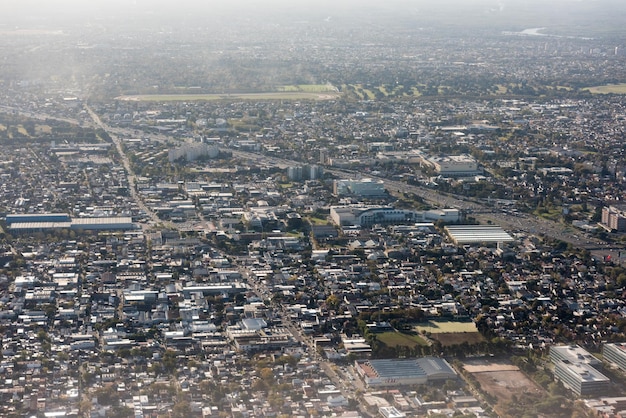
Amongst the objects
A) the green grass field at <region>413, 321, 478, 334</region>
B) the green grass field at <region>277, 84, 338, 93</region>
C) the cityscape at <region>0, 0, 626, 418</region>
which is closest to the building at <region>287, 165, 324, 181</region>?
the cityscape at <region>0, 0, 626, 418</region>

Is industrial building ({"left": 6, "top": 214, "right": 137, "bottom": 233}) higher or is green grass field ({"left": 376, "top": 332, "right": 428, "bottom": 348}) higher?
industrial building ({"left": 6, "top": 214, "right": 137, "bottom": 233})

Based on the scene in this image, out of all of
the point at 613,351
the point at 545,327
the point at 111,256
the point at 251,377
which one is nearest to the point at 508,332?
the point at 545,327

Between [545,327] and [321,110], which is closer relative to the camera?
[545,327]

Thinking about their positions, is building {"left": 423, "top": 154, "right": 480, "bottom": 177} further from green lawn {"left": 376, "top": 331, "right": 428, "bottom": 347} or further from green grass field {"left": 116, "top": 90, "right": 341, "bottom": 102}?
green grass field {"left": 116, "top": 90, "right": 341, "bottom": 102}

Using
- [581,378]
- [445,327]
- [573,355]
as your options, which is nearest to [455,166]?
[445,327]

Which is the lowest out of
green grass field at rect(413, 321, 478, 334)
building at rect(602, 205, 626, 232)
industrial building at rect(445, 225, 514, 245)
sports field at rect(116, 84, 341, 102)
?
sports field at rect(116, 84, 341, 102)

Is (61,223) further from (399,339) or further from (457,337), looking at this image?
(457,337)

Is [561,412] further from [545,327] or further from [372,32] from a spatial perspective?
[372,32]
